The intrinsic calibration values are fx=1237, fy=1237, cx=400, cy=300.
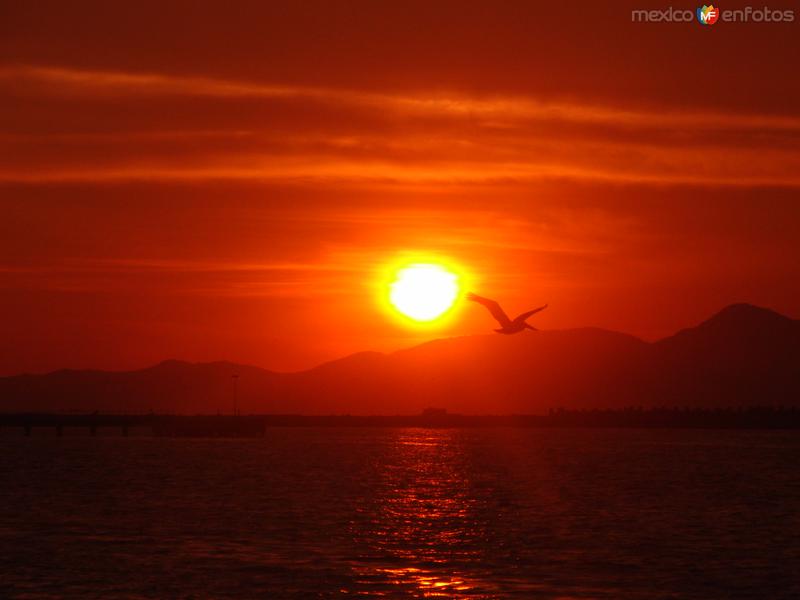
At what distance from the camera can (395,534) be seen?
51.0m

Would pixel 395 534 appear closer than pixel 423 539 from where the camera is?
No

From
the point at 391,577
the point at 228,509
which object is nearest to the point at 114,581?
the point at 391,577

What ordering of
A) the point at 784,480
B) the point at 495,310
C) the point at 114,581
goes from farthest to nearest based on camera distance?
the point at 784,480 → the point at 495,310 → the point at 114,581

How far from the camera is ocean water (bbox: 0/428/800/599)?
3775 centimetres

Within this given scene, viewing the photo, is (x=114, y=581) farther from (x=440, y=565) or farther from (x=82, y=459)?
(x=82, y=459)

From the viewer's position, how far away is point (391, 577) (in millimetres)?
38938

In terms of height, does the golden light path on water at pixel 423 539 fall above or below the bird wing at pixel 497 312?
below

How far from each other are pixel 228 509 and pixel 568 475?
3901cm

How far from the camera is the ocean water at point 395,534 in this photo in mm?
37750

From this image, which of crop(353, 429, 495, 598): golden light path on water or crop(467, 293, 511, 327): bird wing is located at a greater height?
crop(467, 293, 511, 327): bird wing

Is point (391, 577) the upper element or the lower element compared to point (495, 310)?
lower

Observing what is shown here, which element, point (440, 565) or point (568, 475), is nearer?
point (440, 565)

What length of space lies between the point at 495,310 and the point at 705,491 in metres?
29.1

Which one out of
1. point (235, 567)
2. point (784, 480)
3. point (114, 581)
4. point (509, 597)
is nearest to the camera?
point (509, 597)
